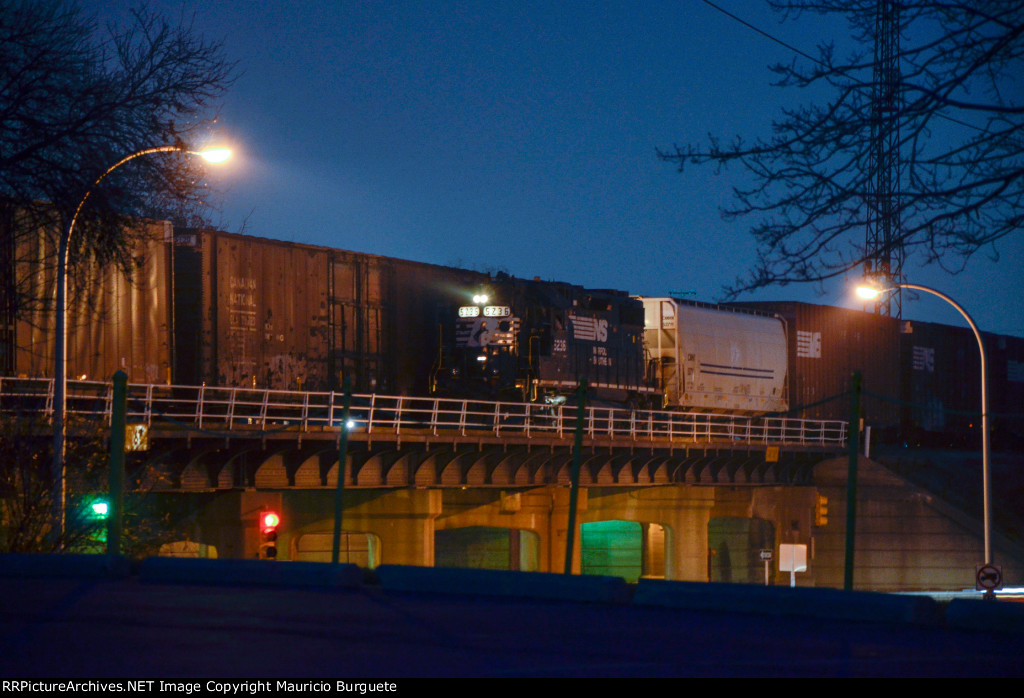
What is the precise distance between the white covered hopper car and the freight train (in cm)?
7

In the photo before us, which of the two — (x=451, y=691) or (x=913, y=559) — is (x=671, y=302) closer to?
(x=913, y=559)

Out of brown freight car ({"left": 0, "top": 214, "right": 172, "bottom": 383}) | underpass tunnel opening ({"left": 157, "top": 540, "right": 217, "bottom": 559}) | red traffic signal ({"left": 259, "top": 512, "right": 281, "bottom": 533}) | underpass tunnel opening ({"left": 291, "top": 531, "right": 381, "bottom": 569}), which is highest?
brown freight car ({"left": 0, "top": 214, "right": 172, "bottom": 383})

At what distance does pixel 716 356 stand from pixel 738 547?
8045mm

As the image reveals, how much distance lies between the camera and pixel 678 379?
36750 millimetres

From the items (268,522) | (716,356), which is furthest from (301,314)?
(716,356)

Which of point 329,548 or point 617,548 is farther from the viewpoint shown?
point 617,548

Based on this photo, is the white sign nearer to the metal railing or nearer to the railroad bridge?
the railroad bridge

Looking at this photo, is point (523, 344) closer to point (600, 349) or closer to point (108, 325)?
point (600, 349)

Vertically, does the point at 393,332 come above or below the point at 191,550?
above

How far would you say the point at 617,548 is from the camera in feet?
139

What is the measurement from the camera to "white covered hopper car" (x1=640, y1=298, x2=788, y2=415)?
120ft

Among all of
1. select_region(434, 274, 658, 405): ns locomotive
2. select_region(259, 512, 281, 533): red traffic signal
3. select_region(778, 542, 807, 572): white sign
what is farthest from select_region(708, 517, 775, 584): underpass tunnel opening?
select_region(259, 512, 281, 533): red traffic signal

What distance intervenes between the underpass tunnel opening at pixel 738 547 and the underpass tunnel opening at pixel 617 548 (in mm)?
2493

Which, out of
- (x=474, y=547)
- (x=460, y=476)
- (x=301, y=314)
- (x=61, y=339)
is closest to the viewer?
(x=61, y=339)
